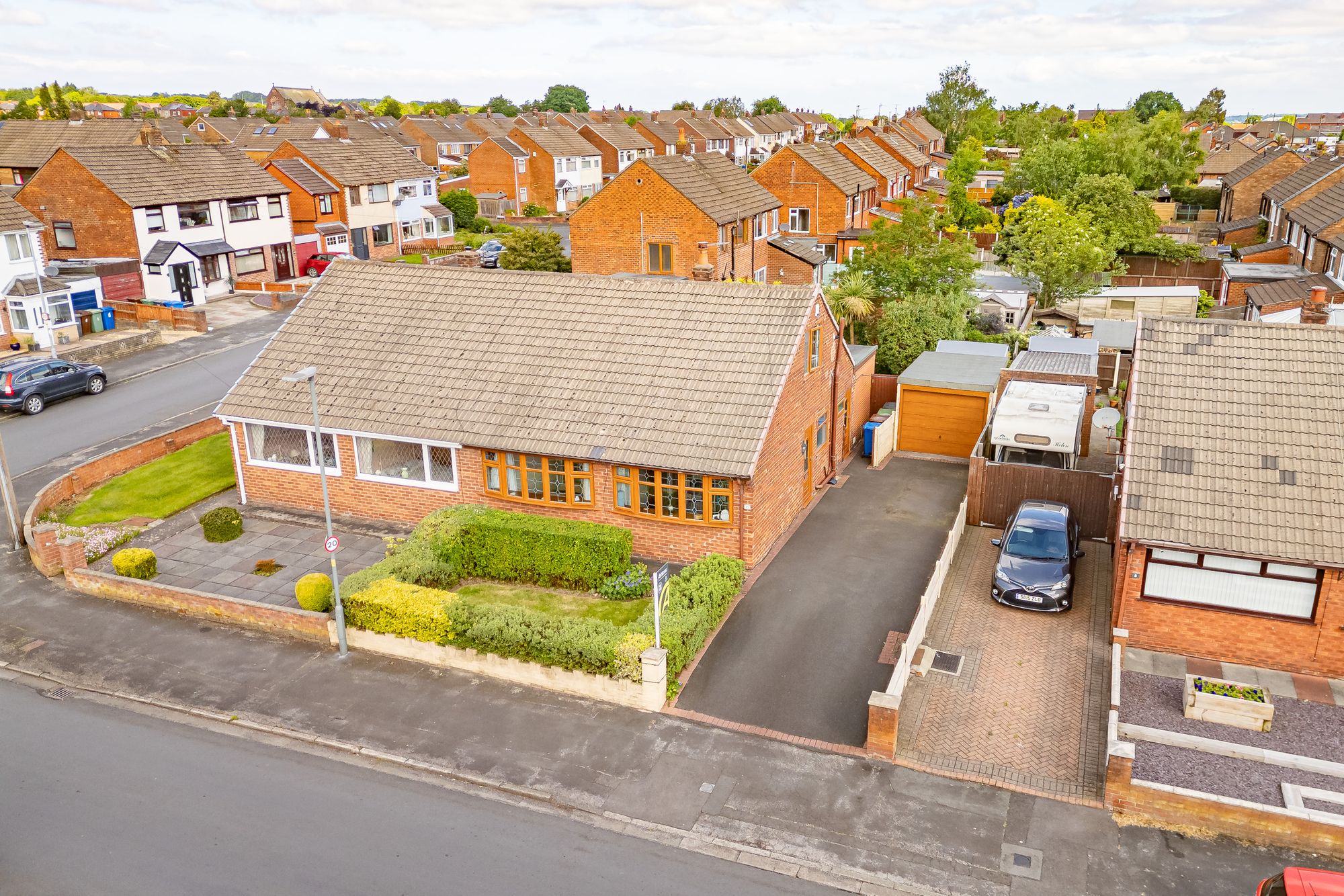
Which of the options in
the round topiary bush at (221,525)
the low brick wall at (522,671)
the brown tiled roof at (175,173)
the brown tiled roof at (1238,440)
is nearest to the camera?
the low brick wall at (522,671)

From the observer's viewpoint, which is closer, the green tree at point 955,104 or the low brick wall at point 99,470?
the low brick wall at point 99,470

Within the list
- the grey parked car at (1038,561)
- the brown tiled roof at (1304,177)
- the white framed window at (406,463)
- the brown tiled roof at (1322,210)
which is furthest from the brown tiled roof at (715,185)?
the brown tiled roof at (1304,177)

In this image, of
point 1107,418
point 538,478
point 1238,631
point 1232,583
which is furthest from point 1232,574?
point 538,478

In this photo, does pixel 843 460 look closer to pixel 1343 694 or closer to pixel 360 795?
pixel 1343 694

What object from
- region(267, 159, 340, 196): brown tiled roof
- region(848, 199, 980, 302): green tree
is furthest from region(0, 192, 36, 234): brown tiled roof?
region(848, 199, 980, 302): green tree

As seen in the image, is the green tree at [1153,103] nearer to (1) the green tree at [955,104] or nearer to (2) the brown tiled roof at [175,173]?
(1) the green tree at [955,104]
